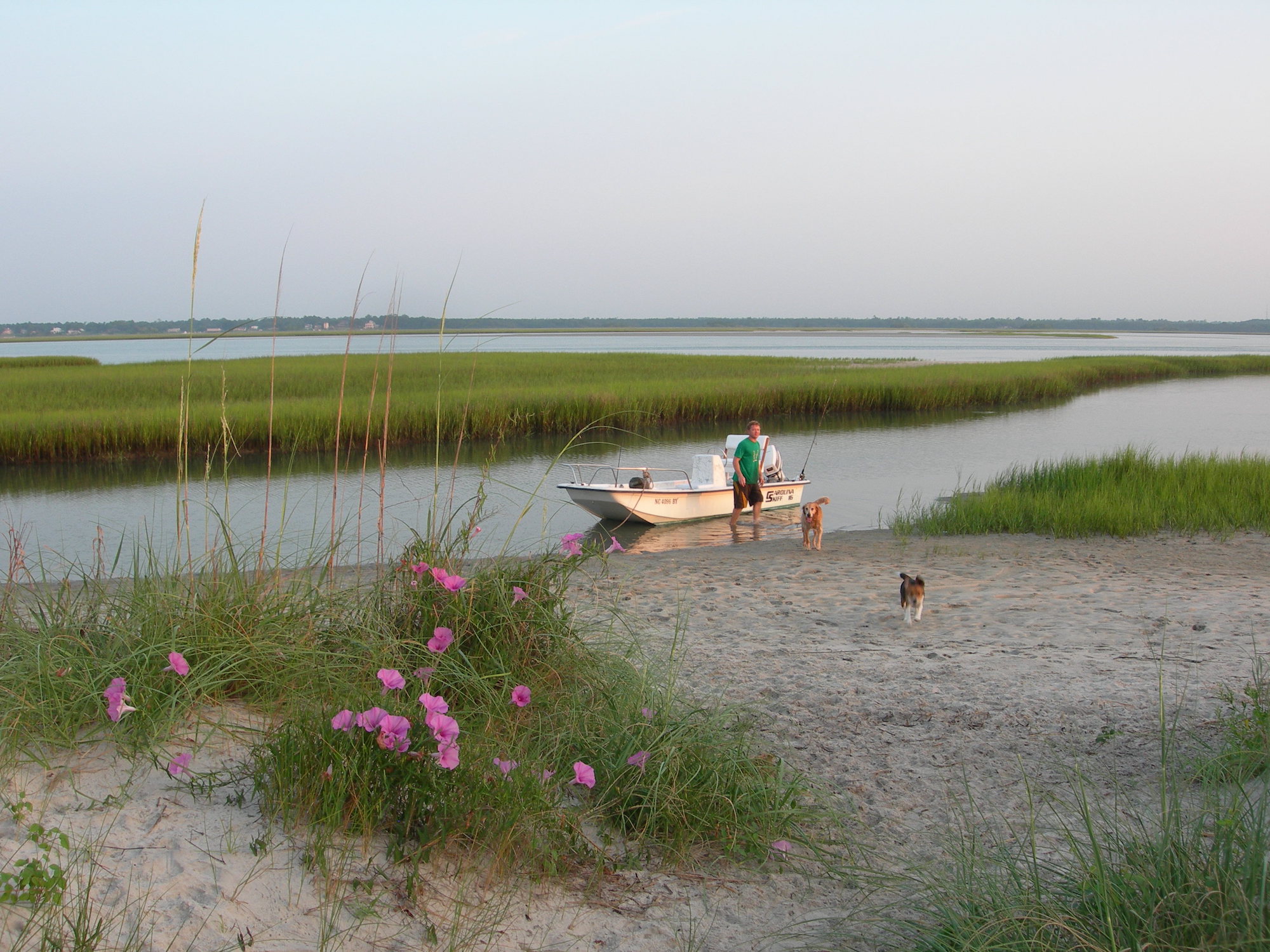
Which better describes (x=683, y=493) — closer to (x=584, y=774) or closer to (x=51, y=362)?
(x=584, y=774)

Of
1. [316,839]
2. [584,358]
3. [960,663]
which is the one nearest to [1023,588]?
[960,663]

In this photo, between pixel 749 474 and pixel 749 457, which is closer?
pixel 749 457

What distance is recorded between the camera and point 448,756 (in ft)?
8.34

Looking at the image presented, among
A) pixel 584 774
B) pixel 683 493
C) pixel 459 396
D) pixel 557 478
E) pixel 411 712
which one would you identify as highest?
pixel 459 396

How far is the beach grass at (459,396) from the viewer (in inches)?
805

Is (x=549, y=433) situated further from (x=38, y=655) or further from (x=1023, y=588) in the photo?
(x=38, y=655)

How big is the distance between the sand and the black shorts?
4.91 meters

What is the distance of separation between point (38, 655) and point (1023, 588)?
7025 mm

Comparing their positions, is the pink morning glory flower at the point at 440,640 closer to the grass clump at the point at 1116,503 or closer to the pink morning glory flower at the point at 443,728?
the pink morning glory flower at the point at 443,728

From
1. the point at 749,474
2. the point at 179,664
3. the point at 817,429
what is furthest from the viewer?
the point at 817,429

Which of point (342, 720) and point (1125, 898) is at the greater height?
point (342, 720)

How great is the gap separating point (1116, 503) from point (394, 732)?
1077 cm

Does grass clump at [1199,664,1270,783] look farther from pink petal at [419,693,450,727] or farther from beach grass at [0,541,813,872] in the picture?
pink petal at [419,693,450,727]

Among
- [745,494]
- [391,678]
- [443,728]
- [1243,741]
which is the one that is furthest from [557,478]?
[443,728]
